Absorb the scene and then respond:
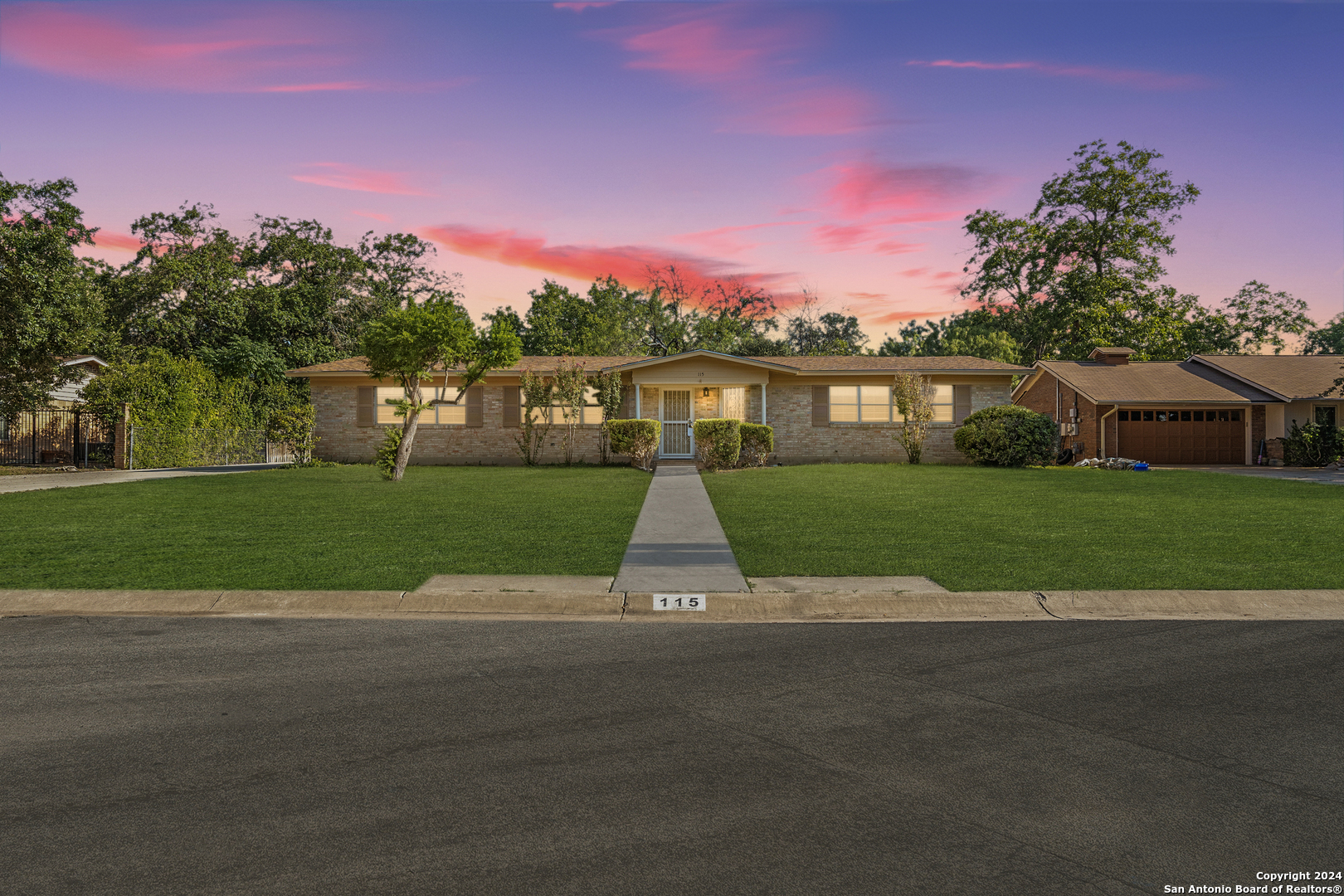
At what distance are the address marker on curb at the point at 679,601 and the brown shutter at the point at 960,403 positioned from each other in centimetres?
2452

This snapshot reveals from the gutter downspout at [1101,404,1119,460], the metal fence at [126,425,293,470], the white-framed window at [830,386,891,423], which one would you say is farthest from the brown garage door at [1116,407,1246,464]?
the metal fence at [126,425,293,470]

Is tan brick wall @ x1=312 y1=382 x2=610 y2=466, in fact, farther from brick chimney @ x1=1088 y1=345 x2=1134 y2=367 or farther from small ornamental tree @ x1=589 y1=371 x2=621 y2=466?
brick chimney @ x1=1088 y1=345 x2=1134 y2=367

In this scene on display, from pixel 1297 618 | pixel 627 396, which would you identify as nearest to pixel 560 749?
pixel 1297 618

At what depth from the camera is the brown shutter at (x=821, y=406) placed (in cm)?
2992

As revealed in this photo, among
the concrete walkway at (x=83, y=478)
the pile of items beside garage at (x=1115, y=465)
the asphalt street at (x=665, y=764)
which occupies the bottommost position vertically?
the asphalt street at (x=665, y=764)

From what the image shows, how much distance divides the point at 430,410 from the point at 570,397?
574cm

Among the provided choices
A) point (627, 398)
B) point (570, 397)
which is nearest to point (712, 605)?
point (570, 397)

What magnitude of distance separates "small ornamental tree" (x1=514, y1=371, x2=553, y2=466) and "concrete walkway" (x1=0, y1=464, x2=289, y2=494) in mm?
7797

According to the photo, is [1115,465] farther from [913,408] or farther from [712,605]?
[712,605]

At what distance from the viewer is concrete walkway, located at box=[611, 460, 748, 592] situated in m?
7.91

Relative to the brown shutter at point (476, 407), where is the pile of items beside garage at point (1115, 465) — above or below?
below

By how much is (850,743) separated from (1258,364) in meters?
38.4

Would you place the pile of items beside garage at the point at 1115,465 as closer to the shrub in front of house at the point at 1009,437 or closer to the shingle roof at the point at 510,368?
the shrub in front of house at the point at 1009,437

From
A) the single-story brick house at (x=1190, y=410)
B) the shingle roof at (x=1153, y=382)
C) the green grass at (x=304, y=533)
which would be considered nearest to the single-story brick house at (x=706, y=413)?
the single-story brick house at (x=1190, y=410)
